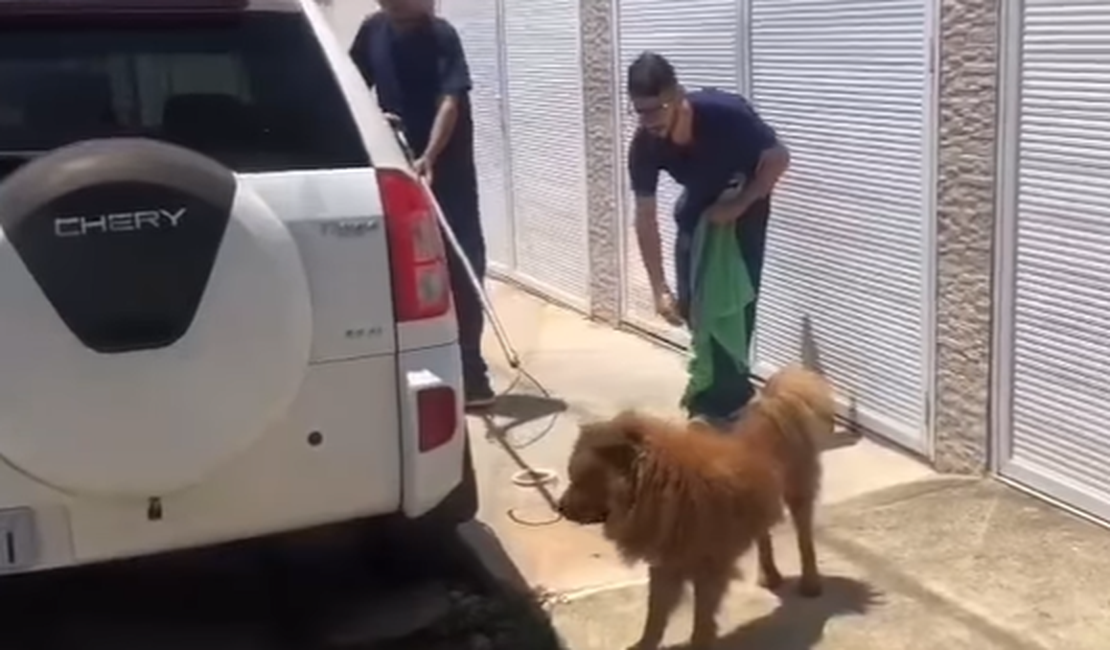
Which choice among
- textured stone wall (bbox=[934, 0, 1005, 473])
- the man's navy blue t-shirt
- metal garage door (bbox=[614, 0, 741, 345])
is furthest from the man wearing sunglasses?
metal garage door (bbox=[614, 0, 741, 345])

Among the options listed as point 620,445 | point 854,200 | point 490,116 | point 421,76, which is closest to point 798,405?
point 620,445

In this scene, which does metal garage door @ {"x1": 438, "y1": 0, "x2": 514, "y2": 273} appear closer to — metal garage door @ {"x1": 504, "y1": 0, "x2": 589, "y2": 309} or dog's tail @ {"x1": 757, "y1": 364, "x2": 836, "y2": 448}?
metal garage door @ {"x1": 504, "y1": 0, "x2": 589, "y2": 309}

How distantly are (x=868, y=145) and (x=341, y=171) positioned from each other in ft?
8.63

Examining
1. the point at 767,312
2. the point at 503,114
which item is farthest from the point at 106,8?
the point at 503,114

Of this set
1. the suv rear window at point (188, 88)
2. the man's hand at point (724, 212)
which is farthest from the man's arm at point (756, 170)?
the suv rear window at point (188, 88)

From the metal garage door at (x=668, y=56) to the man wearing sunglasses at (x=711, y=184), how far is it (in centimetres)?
136

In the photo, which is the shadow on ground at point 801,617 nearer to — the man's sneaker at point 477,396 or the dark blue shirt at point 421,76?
the man's sneaker at point 477,396

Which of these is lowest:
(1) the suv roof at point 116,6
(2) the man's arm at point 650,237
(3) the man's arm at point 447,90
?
(2) the man's arm at point 650,237

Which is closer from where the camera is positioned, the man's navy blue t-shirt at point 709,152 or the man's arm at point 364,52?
the man's navy blue t-shirt at point 709,152

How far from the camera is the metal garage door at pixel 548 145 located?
8.27 m

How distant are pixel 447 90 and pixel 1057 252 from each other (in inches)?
112

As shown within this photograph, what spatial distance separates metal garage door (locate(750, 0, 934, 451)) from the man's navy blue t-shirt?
0.53m

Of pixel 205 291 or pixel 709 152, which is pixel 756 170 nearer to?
pixel 709 152

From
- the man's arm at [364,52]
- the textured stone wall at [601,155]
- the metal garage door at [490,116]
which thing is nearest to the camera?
the man's arm at [364,52]
